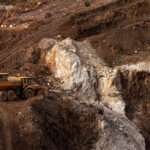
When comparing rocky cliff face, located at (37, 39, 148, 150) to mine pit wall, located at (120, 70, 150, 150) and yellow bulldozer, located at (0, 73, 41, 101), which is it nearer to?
mine pit wall, located at (120, 70, 150, 150)

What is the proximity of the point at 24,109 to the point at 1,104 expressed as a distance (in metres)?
1.79

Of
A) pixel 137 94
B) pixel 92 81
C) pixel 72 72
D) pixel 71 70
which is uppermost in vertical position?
pixel 71 70

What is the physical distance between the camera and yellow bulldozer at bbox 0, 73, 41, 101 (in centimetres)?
1377

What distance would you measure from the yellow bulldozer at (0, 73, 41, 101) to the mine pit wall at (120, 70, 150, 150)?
7695 millimetres

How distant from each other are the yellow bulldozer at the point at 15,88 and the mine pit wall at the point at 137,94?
7.70 m

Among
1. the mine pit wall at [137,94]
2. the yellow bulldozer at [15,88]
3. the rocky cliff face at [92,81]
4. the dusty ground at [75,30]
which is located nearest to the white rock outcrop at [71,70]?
the rocky cliff face at [92,81]

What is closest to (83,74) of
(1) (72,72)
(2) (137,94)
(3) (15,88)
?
(1) (72,72)

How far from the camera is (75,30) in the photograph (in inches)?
947

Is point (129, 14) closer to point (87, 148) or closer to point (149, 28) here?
point (149, 28)

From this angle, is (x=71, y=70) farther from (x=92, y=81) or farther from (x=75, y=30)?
(x=75, y=30)

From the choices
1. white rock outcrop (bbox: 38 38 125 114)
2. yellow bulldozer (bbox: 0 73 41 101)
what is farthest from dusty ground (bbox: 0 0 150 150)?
yellow bulldozer (bbox: 0 73 41 101)

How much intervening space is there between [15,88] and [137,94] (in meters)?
10.4

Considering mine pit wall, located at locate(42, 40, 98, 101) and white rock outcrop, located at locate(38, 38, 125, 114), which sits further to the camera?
white rock outcrop, located at locate(38, 38, 125, 114)

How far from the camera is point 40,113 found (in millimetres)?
12258
